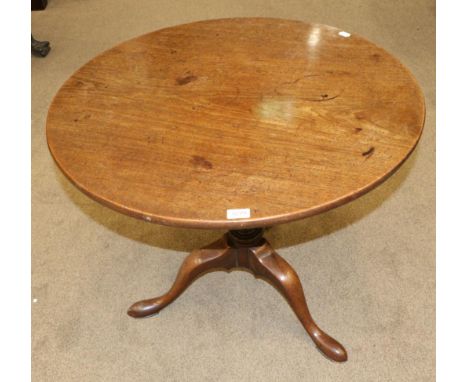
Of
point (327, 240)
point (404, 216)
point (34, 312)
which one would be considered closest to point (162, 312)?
point (34, 312)

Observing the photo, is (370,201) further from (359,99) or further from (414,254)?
(359,99)

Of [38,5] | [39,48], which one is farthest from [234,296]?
[38,5]

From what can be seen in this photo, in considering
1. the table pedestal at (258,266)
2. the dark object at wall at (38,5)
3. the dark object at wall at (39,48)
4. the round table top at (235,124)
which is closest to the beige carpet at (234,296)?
the table pedestal at (258,266)

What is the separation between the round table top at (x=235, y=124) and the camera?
0.86m

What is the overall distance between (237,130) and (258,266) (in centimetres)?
46

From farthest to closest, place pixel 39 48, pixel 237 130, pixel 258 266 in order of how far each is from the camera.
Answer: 1. pixel 39 48
2. pixel 258 266
3. pixel 237 130

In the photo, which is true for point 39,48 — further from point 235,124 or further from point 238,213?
point 238,213

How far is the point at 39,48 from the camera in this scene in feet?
8.42

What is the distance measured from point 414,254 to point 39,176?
1445 mm

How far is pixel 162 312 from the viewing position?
4.68 feet

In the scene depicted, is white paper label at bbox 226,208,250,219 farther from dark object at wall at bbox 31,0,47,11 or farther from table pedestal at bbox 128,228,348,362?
dark object at wall at bbox 31,0,47,11

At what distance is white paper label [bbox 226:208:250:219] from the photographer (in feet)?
2.67

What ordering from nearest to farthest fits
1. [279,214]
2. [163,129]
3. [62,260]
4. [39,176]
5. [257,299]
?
[279,214], [163,129], [257,299], [62,260], [39,176]

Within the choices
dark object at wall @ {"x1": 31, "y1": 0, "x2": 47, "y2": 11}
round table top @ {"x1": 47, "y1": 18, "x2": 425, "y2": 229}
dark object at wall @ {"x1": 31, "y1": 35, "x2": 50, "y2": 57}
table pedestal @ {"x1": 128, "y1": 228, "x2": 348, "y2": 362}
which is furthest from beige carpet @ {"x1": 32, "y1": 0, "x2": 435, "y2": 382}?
dark object at wall @ {"x1": 31, "y1": 0, "x2": 47, "y2": 11}
